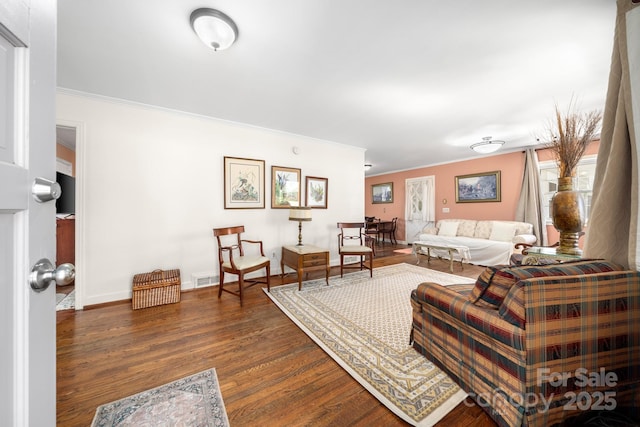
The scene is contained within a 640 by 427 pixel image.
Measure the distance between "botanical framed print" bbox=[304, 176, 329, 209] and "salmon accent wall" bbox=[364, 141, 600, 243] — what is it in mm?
3940

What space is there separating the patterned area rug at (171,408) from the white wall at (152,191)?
1.93 metres

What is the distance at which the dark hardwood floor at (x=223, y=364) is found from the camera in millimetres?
1342

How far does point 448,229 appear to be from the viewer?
19.6ft

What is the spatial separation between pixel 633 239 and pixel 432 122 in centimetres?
281

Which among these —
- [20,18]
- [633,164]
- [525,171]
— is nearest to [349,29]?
[20,18]

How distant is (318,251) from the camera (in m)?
3.45

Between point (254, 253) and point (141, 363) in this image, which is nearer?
point (141, 363)

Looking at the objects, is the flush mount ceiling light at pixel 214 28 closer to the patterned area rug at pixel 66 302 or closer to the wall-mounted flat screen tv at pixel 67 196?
the patterned area rug at pixel 66 302

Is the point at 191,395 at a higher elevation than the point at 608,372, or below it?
below

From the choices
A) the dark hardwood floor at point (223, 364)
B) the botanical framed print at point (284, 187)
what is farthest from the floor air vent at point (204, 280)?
the botanical framed print at point (284, 187)

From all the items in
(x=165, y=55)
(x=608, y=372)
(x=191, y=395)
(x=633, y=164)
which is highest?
(x=165, y=55)

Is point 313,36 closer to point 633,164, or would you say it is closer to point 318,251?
point 633,164

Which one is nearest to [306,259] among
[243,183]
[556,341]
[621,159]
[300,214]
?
[300,214]

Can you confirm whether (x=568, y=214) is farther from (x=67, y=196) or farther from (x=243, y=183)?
(x=67, y=196)
